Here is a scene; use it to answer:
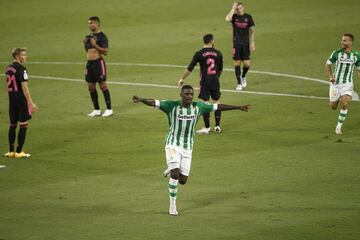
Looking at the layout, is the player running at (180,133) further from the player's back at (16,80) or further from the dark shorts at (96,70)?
the dark shorts at (96,70)

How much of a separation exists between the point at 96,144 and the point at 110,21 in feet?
60.3

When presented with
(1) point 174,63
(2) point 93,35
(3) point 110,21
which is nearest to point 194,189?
(2) point 93,35

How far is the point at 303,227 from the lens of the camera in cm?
1511

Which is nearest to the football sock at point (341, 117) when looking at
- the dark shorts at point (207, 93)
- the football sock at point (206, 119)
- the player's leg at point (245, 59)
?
the dark shorts at point (207, 93)

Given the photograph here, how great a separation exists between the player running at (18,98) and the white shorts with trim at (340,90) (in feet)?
23.9

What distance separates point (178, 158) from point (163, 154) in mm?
4842

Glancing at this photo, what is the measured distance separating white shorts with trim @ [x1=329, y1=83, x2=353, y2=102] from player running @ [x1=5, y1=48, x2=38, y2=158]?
7.27 m

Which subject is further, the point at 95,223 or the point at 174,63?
the point at 174,63

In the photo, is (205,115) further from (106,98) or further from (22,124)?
(22,124)

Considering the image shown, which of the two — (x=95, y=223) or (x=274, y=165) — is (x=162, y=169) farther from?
(x=95, y=223)

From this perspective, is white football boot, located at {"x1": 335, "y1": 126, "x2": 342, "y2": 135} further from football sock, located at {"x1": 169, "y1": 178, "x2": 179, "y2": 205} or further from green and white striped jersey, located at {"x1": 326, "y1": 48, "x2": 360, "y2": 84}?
football sock, located at {"x1": 169, "y1": 178, "x2": 179, "y2": 205}

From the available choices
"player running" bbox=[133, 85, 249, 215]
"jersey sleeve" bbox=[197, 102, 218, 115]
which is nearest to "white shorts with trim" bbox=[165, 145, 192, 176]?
"player running" bbox=[133, 85, 249, 215]

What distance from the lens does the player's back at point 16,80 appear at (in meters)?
19.9

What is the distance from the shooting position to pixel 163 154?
20.8 metres
